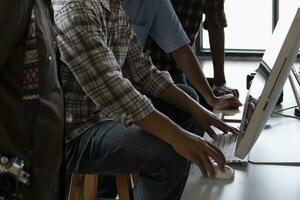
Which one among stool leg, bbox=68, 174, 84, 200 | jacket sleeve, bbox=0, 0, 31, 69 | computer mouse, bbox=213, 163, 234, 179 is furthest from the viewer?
stool leg, bbox=68, 174, 84, 200

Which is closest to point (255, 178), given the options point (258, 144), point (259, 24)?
point (258, 144)

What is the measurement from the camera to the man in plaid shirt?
142 cm

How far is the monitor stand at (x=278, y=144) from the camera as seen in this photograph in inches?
55.4

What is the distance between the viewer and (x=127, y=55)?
6.12ft

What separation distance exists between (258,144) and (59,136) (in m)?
0.60

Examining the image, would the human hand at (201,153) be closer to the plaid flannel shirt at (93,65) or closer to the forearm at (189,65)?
the plaid flannel shirt at (93,65)

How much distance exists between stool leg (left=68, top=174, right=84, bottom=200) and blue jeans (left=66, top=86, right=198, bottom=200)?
0.19 meters

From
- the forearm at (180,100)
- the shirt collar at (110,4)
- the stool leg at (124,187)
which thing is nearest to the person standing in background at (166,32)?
the forearm at (180,100)

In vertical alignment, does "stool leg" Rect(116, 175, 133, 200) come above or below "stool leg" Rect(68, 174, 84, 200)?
above

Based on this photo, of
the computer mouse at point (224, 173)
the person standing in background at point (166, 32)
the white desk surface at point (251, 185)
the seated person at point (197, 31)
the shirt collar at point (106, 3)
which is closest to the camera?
the white desk surface at point (251, 185)

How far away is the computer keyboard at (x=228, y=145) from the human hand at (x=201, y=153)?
0.31ft

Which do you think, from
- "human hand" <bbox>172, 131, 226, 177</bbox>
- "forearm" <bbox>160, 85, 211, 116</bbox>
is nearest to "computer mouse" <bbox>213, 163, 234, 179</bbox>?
"human hand" <bbox>172, 131, 226, 177</bbox>

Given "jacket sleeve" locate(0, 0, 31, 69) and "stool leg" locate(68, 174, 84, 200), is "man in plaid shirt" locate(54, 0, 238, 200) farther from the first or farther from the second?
"jacket sleeve" locate(0, 0, 31, 69)

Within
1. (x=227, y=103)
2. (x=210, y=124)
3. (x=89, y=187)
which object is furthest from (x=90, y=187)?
(x=227, y=103)
